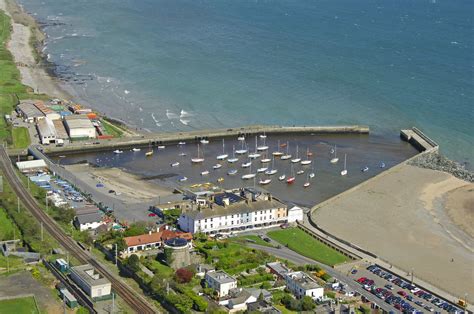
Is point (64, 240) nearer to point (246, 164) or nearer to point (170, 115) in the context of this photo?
point (246, 164)

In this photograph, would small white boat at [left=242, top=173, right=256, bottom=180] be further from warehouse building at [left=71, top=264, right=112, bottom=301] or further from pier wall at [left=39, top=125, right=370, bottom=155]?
warehouse building at [left=71, top=264, right=112, bottom=301]

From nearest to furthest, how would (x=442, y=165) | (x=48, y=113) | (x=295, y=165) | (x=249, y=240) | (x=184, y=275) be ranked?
(x=184, y=275) → (x=249, y=240) → (x=442, y=165) → (x=295, y=165) → (x=48, y=113)

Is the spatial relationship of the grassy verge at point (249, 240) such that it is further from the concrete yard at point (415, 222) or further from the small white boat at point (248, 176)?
the small white boat at point (248, 176)

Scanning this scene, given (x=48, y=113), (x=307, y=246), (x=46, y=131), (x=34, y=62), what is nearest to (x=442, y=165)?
(x=307, y=246)

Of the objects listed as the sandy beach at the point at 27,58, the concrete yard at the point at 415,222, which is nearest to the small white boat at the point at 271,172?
the concrete yard at the point at 415,222

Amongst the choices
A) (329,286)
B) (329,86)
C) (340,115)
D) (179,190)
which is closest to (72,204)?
(179,190)

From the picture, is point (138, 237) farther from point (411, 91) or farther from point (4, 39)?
point (4, 39)
